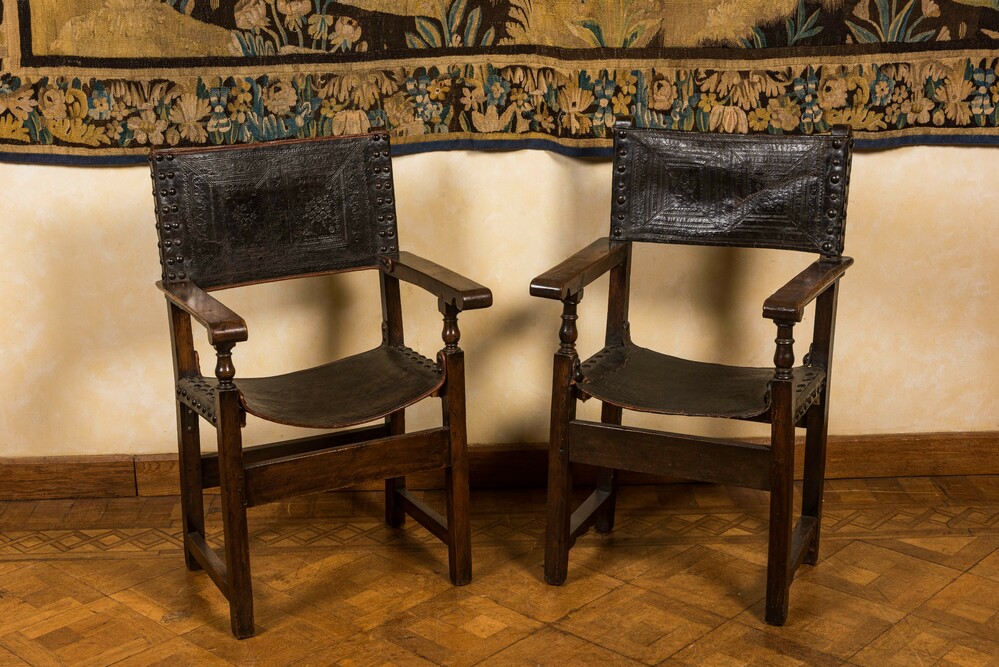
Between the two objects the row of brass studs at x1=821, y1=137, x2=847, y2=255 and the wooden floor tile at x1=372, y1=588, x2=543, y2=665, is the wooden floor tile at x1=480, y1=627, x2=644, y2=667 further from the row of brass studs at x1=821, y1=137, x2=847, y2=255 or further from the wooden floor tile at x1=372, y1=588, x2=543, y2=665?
the row of brass studs at x1=821, y1=137, x2=847, y2=255

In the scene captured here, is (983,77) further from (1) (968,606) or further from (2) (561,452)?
(2) (561,452)

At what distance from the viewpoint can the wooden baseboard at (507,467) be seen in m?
3.26

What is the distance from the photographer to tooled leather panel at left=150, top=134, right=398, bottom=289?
2629mm

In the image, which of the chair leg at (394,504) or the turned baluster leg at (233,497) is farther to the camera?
the chair leg at (394,504)

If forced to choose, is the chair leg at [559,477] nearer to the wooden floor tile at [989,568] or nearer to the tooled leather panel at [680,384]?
the tooled leather panel at [680,384]

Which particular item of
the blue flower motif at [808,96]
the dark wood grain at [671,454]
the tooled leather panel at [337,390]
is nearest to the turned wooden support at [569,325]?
the dark wood grain at [671,454]

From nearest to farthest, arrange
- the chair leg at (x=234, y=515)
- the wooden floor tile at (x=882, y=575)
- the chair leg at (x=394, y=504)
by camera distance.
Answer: the chair leg at (x=234, y=515)
the wooden floor tile at (x=882, y=575)
the chair leg at (x=394, y=504)

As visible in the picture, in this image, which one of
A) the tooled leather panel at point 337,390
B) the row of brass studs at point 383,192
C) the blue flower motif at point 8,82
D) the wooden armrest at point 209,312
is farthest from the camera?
the blue flower motif at point 8,82

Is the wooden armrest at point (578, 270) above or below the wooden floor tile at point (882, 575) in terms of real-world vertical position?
above

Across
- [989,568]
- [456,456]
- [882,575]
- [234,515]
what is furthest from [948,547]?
[234,515]

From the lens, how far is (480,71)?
3051 mm

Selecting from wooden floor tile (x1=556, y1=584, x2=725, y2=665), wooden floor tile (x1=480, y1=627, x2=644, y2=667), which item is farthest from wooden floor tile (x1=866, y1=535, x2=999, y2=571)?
wooden floor tile (x1=480, y1=627, x2=644, y2=667)

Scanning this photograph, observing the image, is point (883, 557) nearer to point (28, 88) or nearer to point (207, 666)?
point (207, 666)

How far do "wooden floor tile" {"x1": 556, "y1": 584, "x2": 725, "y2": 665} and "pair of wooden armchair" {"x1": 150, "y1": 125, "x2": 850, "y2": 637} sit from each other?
0.16 m
